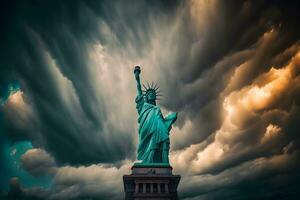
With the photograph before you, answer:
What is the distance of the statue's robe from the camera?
6731cm

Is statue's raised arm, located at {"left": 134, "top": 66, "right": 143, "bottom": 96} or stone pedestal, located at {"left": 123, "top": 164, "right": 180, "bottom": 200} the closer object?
stone pedestal, located at {"left": 123, "top": 164, "right": 180, "bottom": 200}

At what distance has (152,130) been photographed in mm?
69000

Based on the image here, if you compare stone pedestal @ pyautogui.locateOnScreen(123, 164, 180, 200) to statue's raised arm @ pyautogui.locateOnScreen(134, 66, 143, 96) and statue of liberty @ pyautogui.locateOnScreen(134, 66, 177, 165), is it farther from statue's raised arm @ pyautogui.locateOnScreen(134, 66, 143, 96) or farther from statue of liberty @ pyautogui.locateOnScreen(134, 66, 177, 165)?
statue's raised arm @ pyautogui.locateOnScreen(134, 66, 143, 96)

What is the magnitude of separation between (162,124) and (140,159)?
9.32 meters

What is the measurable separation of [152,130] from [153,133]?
0.71 meters

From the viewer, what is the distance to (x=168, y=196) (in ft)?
194

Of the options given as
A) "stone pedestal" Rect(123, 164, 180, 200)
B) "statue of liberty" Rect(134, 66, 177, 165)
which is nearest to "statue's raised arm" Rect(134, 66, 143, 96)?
"statue of liberty" Rect(134, 66, 177, 165)

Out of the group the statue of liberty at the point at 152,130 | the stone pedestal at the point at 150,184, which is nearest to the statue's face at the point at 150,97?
the statue of liberty at the point at 152,130

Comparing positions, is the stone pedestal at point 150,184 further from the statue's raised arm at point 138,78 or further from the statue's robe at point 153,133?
the statue's raised arm at point 138,78

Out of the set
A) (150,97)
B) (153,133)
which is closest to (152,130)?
(153,133)

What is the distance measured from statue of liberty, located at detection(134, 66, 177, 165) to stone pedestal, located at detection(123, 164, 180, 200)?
3.54 m

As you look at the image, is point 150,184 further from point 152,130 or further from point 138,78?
point 138,78

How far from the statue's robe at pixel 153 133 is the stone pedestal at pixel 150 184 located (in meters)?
3.88

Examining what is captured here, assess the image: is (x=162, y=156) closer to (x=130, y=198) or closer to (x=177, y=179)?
(x=177, y=179)
